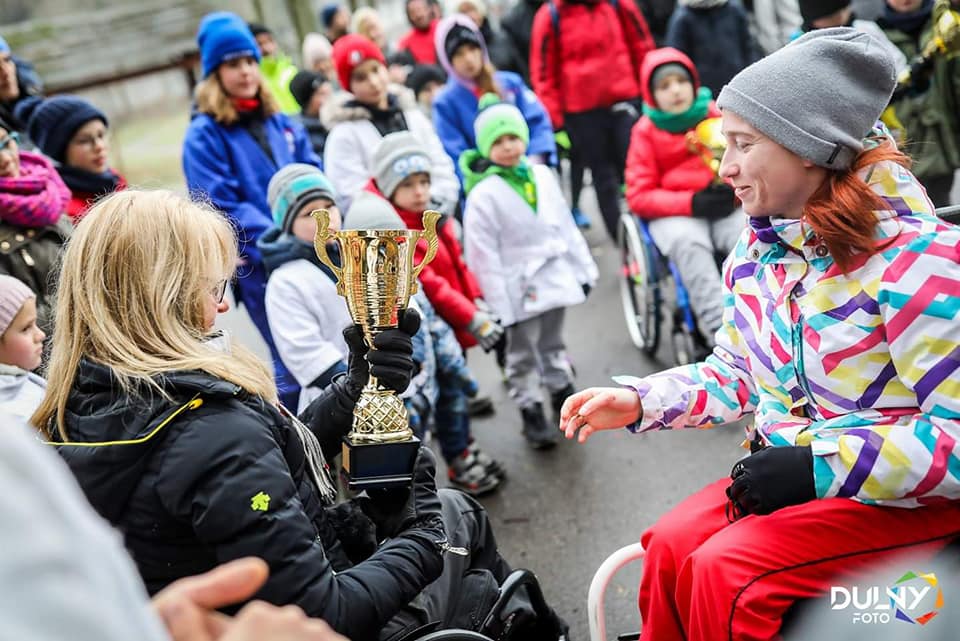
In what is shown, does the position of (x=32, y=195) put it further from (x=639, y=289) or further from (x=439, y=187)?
(x=639, y=289)

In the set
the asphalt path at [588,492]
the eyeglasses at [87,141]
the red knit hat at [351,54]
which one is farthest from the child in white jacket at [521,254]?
the eyeglasses at [87,141]

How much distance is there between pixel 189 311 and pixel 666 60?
3753 mm

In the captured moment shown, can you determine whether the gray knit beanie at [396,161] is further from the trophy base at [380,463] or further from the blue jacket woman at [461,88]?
the trophy base at [380,463]

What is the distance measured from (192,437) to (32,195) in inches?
106

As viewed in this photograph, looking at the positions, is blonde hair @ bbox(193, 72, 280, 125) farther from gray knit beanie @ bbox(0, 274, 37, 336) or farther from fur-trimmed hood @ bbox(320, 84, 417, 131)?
gray knit beanie @ bbox(0, 274, 37, 336)

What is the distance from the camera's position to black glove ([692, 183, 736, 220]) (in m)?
4.83

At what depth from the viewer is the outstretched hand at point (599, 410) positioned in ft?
7.46

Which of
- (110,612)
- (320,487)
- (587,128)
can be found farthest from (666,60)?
(110,612)

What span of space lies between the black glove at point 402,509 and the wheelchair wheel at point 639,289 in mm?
3065

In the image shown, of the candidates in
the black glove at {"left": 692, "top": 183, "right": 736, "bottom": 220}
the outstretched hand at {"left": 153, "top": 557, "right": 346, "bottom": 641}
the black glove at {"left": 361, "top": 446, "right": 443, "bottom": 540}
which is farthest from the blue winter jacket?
the outstretched hand at {"left": 153, "top": 557, "right": 346, "bottom": 641}

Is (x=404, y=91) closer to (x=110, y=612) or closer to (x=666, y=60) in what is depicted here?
(x=666, y=60)

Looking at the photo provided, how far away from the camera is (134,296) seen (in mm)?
1954

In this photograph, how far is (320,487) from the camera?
88.2 inches

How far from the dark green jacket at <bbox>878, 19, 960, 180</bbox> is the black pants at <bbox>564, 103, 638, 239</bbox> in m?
2.23
